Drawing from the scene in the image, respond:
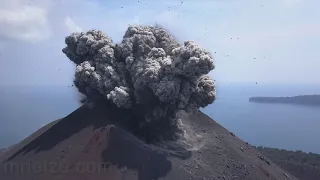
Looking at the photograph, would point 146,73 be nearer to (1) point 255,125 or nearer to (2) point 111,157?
(2) point 111,157

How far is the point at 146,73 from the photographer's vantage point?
105 ft

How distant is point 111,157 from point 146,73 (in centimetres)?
811

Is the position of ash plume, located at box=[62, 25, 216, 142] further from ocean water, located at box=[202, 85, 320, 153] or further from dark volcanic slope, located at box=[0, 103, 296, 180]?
ocean water, located at box=[202, 85, 320, 153]

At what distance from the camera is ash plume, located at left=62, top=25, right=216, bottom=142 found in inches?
1257

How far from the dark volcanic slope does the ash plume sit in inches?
86.8

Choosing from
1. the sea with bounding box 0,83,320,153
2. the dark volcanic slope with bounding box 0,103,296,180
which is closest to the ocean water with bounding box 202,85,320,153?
the sea with bounding box 0,83,320,153

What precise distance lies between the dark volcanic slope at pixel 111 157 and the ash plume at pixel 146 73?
2206 millimetres

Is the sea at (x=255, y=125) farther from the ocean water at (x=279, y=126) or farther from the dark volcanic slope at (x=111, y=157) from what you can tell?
the dark volcanic slope at (x=111, y=157)

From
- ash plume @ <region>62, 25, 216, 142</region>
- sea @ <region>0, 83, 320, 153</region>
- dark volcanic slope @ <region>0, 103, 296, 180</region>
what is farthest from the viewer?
sea @ <region>0, 83, 320, 153</region>

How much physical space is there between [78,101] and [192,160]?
1482 cm

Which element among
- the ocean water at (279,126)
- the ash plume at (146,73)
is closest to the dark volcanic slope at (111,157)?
the ash plume at (146,73)

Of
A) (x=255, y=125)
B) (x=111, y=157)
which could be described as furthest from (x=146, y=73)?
(x=255, y=125)

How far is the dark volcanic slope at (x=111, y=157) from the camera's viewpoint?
2873 centimetres

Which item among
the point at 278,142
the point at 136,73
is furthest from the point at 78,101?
the point at 278,142
